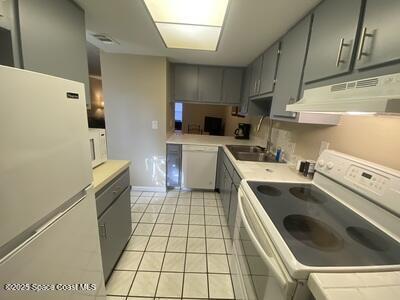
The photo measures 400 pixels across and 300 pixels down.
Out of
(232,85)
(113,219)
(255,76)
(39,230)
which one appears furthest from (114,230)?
(232,85)

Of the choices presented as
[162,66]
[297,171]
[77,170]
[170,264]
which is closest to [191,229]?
[170,264]

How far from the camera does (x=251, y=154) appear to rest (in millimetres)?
2518

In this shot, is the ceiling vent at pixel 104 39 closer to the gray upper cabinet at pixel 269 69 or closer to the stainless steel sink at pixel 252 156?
the gray upper cabinet at pixel 269 69

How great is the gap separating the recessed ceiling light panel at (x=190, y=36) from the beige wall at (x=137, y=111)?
29.4 inches

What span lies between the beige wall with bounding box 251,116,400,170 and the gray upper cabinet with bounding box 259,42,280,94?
60 centimetres

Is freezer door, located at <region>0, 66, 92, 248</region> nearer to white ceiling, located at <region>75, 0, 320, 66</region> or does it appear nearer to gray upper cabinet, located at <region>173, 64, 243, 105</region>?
white ceiling, located at <region>75, 0, 320, 66</region>

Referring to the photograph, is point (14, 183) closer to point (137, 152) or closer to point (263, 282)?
point (263, 282)

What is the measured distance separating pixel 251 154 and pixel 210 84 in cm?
147

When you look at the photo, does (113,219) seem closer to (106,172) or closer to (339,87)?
(106,172)

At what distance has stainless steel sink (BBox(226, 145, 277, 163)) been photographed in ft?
7.69

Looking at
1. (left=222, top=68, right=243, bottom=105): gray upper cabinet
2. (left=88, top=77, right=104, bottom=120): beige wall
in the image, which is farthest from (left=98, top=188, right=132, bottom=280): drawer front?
(left=88, top=77, right=104, bottom=120): beige wall

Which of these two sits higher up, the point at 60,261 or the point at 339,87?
the point at 339,87

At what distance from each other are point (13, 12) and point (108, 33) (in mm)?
1052

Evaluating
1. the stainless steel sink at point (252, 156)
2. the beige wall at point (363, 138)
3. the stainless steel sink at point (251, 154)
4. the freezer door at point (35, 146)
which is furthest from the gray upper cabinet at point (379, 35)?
the stainless steel sink at point (252, 156)
